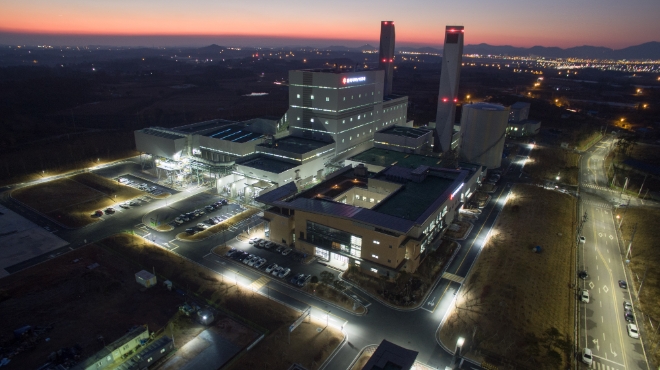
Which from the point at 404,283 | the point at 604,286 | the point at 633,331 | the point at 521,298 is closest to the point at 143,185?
the point at 404,283

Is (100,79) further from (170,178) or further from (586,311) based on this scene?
(586,311)

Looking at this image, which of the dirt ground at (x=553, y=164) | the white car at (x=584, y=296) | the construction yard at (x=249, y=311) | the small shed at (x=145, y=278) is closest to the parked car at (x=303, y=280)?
the construction yard at (x=249, y=311)

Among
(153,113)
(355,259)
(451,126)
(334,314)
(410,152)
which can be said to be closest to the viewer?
(334,314)

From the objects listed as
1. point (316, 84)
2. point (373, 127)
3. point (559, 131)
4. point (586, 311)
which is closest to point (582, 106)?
point (559, 131)

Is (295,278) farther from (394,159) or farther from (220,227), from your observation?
(394,159)

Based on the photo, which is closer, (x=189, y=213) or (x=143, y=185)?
(x=189, y=213)

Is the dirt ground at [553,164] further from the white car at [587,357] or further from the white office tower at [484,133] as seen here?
the white car at [587,357]
